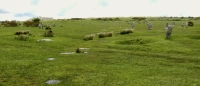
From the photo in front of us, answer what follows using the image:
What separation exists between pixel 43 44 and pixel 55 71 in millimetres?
13996

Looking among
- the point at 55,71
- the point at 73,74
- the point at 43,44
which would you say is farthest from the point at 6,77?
the point at 43,44

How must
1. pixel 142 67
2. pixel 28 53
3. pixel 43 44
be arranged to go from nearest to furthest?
pixel 142 67 → pixel 28 53 → pixel 43 44

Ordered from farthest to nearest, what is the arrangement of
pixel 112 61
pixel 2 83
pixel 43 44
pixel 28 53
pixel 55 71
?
1. pixel 43 44
2. pixel 28 53
3. pixel 112 61
4. pixel 55 71
5. pixel 2 83

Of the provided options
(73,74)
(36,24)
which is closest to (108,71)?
(73,74)

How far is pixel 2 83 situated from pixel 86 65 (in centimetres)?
641

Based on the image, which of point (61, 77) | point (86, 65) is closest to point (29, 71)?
point (61, 77)

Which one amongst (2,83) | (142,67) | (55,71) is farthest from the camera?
(142,67)

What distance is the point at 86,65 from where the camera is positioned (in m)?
18.3

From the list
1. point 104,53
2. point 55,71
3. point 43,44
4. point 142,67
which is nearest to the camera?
point 55,71

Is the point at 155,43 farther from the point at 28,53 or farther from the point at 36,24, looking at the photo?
the point at 36,24

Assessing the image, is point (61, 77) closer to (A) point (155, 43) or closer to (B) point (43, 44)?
(B) point (43, 44)

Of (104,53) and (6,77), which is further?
(104,53)

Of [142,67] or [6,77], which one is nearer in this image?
[6,77]

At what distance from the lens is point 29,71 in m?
16.3
